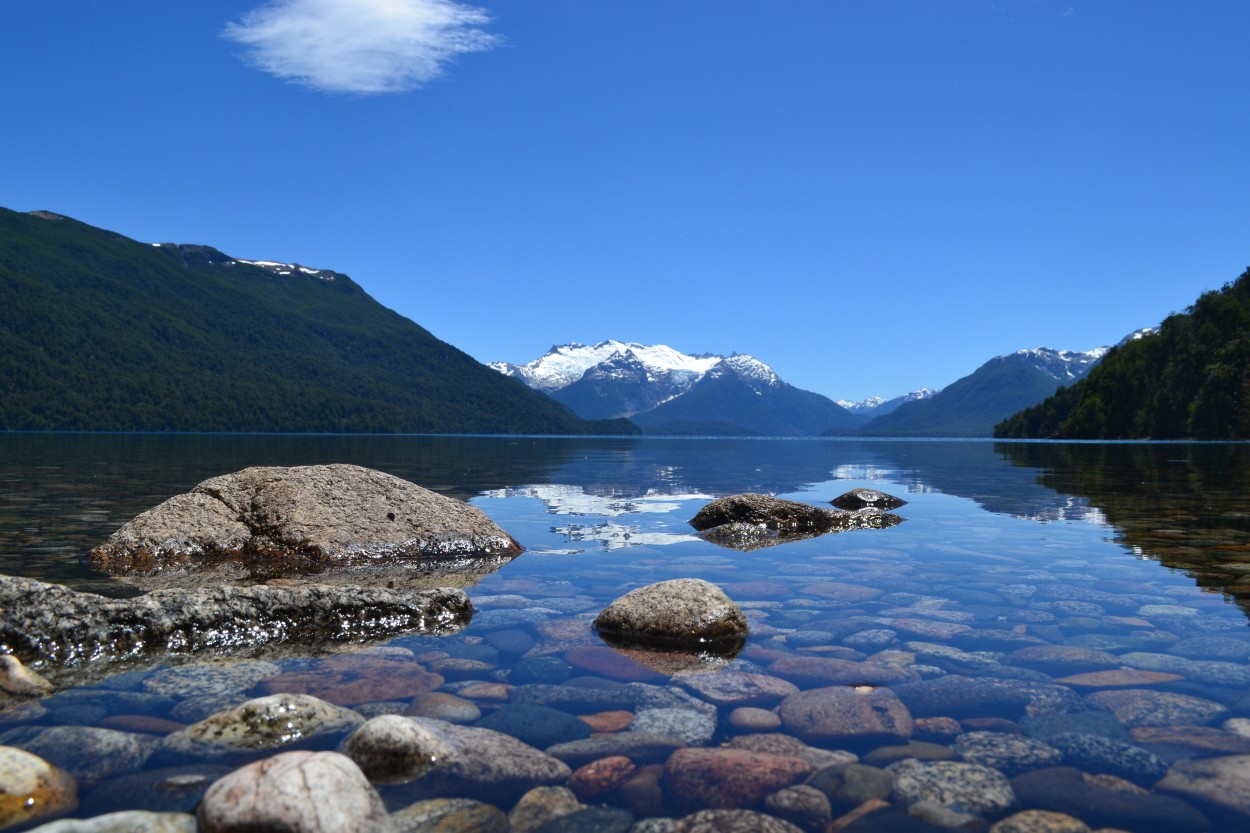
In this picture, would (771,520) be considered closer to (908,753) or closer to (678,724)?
(678,724)

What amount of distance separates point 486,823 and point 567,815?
521 mm

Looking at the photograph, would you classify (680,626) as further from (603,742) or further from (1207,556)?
(1207,556)

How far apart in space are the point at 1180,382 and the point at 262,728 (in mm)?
152963

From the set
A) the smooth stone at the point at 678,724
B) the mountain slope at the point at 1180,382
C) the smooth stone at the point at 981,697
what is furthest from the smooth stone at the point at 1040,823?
the mountain slope at the point at 1180,382

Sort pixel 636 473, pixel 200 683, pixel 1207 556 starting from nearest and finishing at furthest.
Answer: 1. pixel 200 683
2. pixel 1207 556
3. pixel 636 473

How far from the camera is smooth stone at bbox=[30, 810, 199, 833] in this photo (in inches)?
173

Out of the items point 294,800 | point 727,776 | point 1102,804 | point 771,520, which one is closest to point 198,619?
point 294,800

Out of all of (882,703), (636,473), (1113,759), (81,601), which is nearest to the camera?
(1113,759)

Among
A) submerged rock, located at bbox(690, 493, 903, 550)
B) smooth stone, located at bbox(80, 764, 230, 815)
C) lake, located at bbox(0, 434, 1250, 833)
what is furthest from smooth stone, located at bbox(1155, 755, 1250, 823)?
submerged rock, located at bbox(690, 493, 903, 550)

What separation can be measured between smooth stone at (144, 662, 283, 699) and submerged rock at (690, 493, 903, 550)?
12.7m

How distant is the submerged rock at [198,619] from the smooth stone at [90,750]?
188cm

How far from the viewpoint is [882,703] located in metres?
7.03

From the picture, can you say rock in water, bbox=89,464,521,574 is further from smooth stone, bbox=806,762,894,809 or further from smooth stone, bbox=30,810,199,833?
smooth stone, bbox=806,762,894,809

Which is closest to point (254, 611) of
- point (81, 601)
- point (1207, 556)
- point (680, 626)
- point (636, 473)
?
point (81, 601)
